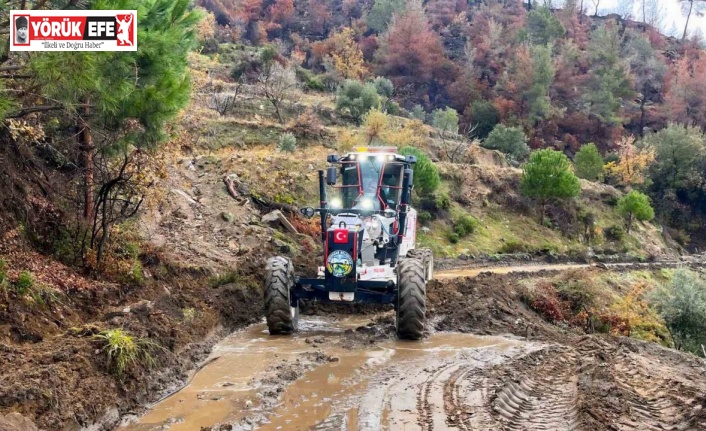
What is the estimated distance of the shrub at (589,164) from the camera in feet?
141

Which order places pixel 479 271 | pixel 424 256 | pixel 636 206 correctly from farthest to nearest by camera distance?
pixel 636 206 < pixel 479 271 < pixel 424 256

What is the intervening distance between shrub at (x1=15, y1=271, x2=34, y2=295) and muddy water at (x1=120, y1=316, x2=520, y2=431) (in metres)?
2.39

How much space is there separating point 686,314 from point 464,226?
13288mm

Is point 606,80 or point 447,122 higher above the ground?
point 606,80

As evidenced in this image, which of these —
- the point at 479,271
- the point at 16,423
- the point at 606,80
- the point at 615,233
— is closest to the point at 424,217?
the point at 479,271

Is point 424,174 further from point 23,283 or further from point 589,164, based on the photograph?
point 23,283

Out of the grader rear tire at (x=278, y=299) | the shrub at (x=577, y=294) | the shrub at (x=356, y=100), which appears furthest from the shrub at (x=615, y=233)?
the grader rear tire at (x=278, y=299)

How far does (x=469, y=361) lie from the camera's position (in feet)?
28.8

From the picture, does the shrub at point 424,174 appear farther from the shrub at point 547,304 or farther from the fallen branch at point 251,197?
the shrub at point 547,304

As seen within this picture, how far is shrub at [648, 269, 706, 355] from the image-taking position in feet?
52.7

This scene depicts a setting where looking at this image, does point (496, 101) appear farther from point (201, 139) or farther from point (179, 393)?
point (179, 393)

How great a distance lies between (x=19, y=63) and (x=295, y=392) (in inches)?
215

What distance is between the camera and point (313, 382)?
7.59 m

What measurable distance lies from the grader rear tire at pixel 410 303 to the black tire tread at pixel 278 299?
73.0 inches
